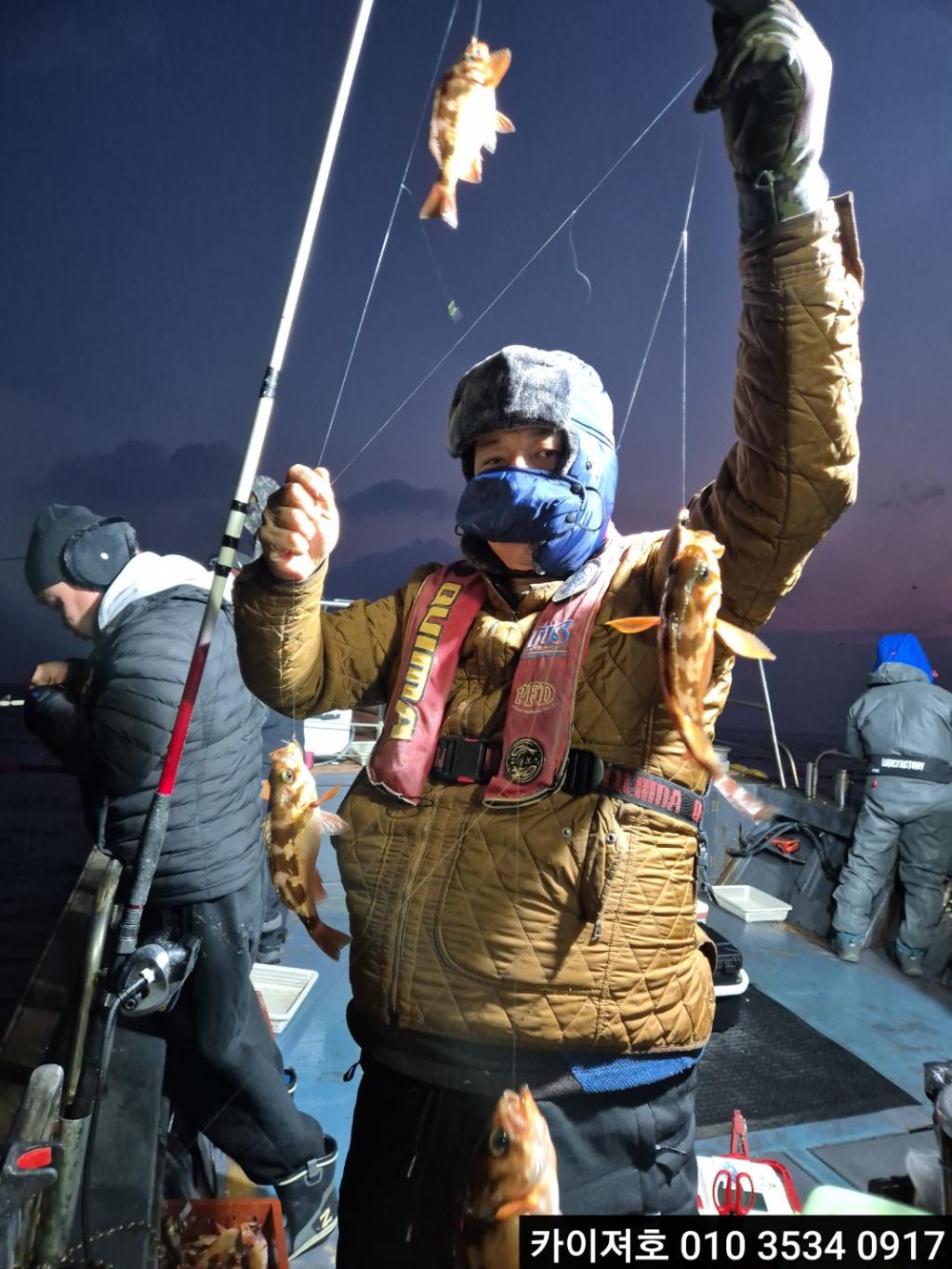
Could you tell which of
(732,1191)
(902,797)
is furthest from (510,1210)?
(902,797)

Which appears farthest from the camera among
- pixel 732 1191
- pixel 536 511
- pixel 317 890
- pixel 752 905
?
pixel 752 905

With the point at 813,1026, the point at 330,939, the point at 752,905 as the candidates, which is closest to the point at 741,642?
the point at 330,939

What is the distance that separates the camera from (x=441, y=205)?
5.23ft

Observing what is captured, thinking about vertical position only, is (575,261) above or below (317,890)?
above

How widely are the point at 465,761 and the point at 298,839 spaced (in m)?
0.67

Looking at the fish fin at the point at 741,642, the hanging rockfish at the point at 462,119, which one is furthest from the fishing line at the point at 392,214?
the fish fin at the point at 741,642

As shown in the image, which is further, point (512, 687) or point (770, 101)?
point (512, 687)

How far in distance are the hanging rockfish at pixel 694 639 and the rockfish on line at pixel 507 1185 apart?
2.16ft

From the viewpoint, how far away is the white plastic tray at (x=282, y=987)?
10.8 ft

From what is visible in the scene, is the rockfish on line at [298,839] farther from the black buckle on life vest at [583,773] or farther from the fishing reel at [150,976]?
the black buckle on life vest at [583,773]

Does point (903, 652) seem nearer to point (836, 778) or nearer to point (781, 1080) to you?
point (836, 778)

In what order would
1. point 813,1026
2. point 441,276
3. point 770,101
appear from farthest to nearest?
point 813,1026, point 441,276, point 770,101

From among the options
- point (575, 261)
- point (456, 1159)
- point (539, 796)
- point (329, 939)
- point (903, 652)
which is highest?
point (575, 261)

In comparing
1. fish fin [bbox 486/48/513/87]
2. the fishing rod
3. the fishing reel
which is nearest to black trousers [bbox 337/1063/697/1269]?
the fishing reel
